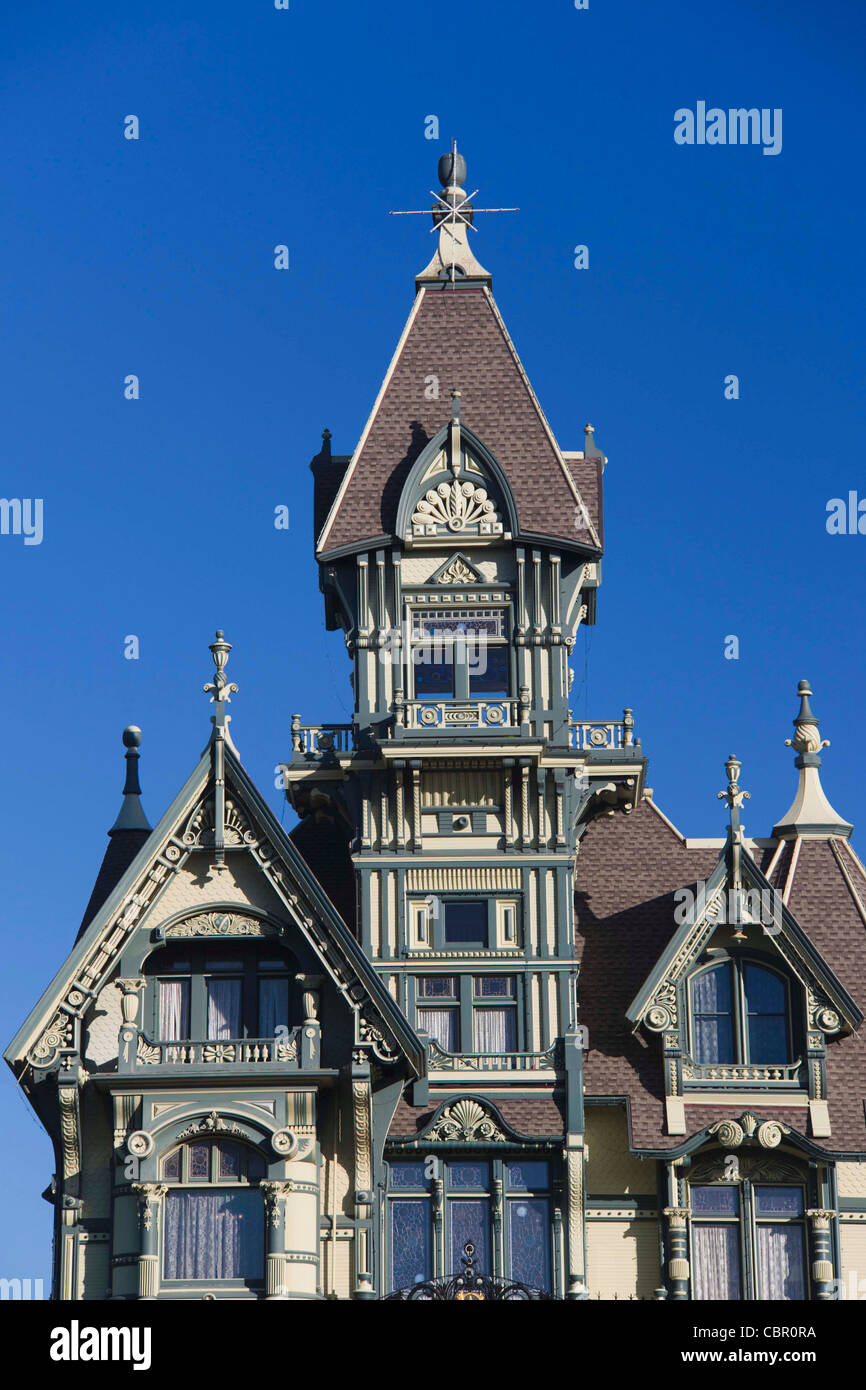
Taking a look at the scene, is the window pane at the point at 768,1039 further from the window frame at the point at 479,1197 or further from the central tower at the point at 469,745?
the window frame at the point at 479,1197

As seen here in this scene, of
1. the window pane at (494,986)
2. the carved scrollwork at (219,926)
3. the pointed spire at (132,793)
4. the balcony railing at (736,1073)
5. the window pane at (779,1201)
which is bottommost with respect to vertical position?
the window pane at (779,1201)

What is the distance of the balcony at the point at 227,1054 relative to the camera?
123 ft

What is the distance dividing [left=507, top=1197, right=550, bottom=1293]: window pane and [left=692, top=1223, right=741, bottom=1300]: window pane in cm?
229

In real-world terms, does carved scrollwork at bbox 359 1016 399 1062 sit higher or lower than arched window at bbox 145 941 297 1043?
lower

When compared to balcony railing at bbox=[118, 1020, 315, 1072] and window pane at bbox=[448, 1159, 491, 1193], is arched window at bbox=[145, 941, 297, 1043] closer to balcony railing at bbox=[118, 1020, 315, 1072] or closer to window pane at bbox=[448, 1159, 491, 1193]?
balcony railing at bbox=[118, 1020, 315, 1072]

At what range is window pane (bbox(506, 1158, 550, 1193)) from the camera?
38.0 meters

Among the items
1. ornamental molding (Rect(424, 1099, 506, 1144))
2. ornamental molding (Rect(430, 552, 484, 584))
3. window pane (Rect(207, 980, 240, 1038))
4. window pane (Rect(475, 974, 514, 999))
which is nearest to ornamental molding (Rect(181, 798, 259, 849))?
window pane (Rect(207, 980, 240, 1038))

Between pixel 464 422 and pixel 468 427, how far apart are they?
8.8 inches

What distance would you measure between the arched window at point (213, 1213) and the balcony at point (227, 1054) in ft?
3.91

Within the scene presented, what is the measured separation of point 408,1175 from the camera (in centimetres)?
3819

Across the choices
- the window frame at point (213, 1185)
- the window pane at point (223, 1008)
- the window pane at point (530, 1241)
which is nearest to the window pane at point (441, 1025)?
the window pane at point (530, 1241)

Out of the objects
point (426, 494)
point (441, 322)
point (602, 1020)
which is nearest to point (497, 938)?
point (602, 1020)
